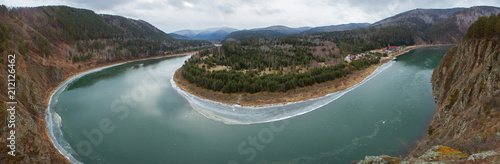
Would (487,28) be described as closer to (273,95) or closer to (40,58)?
(273,95)

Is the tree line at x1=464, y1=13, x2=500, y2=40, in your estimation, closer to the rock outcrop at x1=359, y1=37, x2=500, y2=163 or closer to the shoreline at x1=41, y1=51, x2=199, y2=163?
the rock outcrop at x1=359, y1=37, x2=500, y2=163

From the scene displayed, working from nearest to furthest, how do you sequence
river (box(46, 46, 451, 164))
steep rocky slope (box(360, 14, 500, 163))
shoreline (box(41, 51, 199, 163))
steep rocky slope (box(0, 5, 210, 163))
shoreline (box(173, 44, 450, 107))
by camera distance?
steep rocky slope (box(360, 14, 500, 163)) → steep rocky slope (box(0, 5, 210, 163)) → river (box(46, 46, 451, 164)) → shoreline (box(41, 51, 199, 163)) → shoreline (box(173, 44, 450, 107))

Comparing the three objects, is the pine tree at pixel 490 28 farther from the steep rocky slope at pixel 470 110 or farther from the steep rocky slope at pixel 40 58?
the steep rocky slope at pixel 40 58

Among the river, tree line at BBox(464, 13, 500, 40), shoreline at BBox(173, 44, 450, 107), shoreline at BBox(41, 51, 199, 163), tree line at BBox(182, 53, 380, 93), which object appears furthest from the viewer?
tree line at BBox(182, 53, 380, 93)

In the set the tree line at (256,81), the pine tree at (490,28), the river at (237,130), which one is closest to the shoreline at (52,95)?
the river at (237,130)

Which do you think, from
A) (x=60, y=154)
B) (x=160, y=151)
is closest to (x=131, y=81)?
(x=60, y=154)

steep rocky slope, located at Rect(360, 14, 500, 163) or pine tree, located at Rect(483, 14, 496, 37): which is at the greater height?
pine tree, located at Rect(483, 14, 496, 37)

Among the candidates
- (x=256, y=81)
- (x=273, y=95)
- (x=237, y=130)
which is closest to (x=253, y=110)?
(x=273, y=95)

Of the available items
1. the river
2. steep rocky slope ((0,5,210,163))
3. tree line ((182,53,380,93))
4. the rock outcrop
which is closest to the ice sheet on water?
the river
